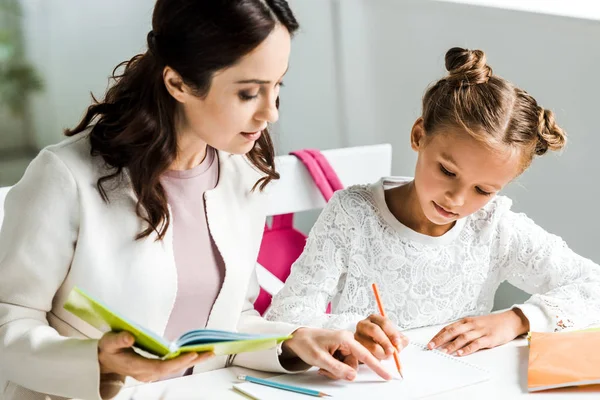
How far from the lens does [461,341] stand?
1448 millimetres

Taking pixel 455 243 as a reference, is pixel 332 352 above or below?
above

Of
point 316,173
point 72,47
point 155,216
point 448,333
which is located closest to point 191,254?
point 155,216

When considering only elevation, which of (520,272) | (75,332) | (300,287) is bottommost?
(520,272)

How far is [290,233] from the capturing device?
2312mm

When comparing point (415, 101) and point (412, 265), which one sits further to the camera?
point (415, 101)

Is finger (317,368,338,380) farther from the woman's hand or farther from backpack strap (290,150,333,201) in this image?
backpack strap (290,150,333,201)

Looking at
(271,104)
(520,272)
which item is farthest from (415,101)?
(271,104)

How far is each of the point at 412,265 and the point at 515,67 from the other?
33.8 inches

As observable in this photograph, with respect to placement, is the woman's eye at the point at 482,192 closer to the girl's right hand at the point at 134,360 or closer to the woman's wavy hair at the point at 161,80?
the woman's wavy hair at the point at 161,80

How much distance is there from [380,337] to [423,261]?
0.45 metres

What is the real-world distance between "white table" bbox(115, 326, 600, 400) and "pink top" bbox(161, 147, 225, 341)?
12 cm

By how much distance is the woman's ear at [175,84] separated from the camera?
1255 mm

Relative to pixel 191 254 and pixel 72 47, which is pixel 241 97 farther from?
pixel 72 47

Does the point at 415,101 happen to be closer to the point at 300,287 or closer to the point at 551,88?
the point at 551,88
